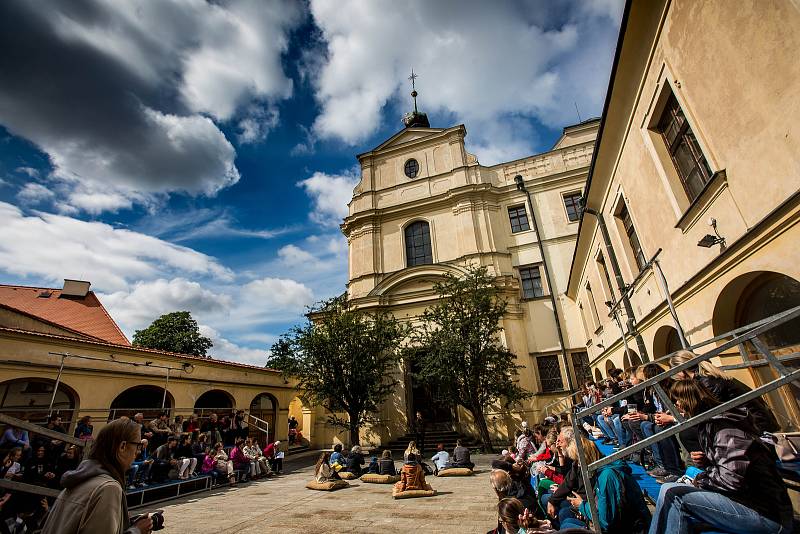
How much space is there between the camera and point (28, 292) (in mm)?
19672

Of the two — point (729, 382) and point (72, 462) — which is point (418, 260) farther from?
point (729, 382)

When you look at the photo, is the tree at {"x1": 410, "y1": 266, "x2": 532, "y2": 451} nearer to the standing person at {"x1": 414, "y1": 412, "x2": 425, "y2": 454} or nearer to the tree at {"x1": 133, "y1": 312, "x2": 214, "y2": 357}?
the standing person at {"x1": 414, "y1": 412, "x2": 425, "y2": 454}

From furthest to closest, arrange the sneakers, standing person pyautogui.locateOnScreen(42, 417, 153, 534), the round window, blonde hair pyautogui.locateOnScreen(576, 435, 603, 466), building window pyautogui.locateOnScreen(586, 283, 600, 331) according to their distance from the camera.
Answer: the round window
building window pyautogui.locateOnScreen(586, 283, 600, 331)
the sneakers
blonde hair pyautogui.locateOnScreen(576, 435, 603, 466)
standing person pyautogui.locateOnScreen(42, 417, 153, 534)

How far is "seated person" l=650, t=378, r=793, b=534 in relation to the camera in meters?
2.23

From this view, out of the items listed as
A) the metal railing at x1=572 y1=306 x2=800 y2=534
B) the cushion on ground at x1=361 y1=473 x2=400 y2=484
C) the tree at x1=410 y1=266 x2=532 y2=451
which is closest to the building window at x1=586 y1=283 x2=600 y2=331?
the tree at x1=410 y1=266 x2=532 y2=451

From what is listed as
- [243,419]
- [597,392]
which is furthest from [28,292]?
[597,392]

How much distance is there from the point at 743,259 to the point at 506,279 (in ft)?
44.6

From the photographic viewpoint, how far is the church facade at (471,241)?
684 inches

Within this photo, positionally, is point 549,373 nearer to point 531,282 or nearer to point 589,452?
point 531,282

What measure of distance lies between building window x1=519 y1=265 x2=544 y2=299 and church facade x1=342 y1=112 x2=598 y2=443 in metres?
0.06

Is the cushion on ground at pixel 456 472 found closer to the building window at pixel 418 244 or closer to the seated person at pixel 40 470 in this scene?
the seated person at pixel 40 470

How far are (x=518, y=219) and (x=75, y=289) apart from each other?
25.6 m

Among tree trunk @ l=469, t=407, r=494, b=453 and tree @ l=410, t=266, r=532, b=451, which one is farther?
tree @ l=410, t=266, r=532, b=451

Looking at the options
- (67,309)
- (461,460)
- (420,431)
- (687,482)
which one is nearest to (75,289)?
(67,309)
